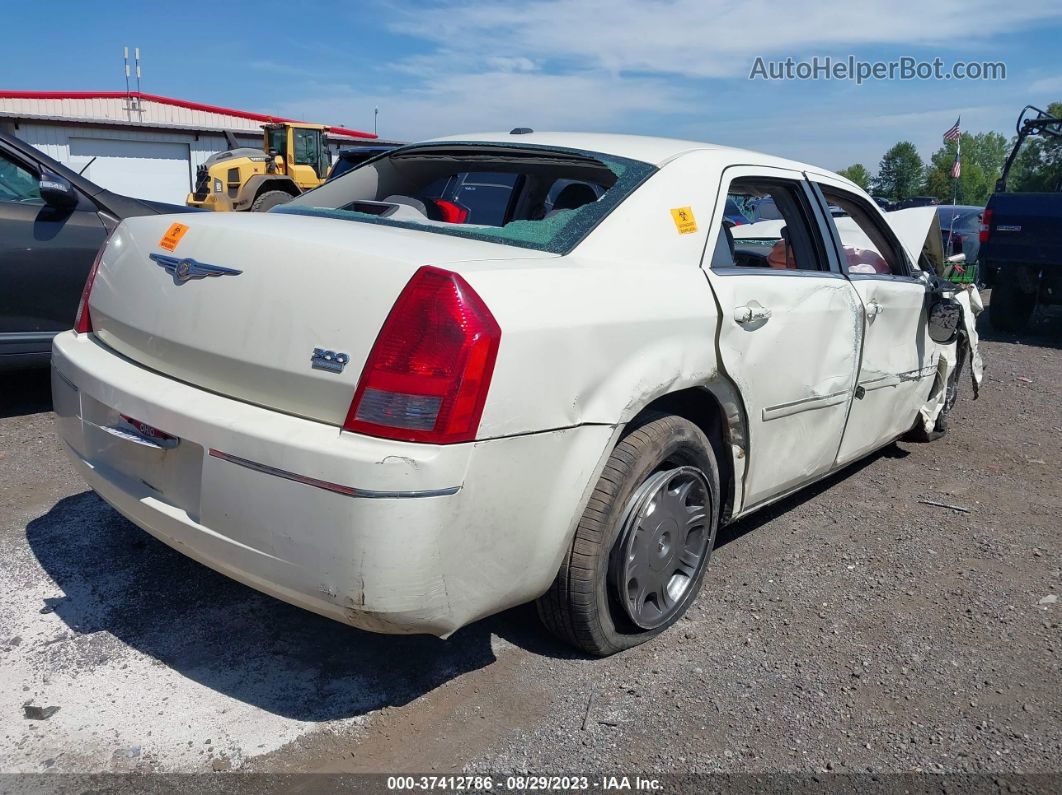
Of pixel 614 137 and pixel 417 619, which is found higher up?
pixel 614 137

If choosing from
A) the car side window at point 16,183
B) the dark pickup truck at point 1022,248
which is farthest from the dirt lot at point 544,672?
the dark pickup truck at point 1022,248

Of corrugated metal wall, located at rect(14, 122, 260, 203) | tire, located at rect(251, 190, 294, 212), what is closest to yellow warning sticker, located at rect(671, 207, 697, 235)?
tire, located at rect(251, 190, 294, 212)

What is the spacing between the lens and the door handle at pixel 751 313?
290 centimetres

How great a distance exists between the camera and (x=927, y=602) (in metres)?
3.29

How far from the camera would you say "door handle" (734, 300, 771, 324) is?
9.53 feet

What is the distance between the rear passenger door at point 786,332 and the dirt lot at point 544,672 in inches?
19.9

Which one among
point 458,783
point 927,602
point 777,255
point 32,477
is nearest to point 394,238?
point 458,783

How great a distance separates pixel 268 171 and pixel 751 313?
66.8 ft

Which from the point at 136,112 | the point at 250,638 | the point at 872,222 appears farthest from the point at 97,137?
the point at 250,638

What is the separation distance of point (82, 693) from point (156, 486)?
2.09 feet

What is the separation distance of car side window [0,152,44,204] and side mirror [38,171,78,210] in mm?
117

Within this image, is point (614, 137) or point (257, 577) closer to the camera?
point (257, 577)

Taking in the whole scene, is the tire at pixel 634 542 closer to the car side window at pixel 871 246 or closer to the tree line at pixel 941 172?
the car side window at pixel 871 246

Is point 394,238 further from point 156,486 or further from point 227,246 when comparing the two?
point 156,486
